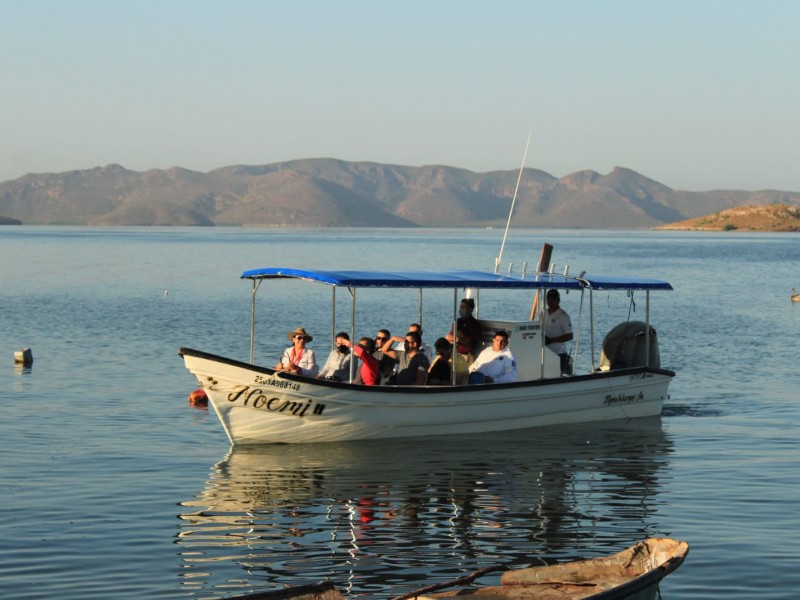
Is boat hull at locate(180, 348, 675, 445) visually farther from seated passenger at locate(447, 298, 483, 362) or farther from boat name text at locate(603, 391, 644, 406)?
seated passenger at locate(447, 298, 483, 362)

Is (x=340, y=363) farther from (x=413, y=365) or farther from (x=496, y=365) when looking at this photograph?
(x=496, y=365)

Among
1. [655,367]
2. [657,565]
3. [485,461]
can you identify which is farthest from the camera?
[655,367]

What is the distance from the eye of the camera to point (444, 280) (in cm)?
2131

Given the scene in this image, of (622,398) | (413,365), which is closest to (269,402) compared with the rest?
(413,365)

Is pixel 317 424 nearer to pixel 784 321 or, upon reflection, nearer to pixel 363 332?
pixel 363 332

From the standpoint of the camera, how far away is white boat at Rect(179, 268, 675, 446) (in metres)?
19.8

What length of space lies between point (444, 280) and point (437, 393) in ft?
6.69

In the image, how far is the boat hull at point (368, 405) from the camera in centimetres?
1967

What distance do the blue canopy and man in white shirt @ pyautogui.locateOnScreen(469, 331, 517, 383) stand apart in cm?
113

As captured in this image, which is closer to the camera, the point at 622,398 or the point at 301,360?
the point at 301,360

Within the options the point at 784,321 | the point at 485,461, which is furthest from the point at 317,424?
the point at 784,321

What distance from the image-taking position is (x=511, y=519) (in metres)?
16.2

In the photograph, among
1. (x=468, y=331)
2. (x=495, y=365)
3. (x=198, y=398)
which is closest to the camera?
(x=495, y=365)

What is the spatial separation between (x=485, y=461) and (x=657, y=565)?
358 inches
